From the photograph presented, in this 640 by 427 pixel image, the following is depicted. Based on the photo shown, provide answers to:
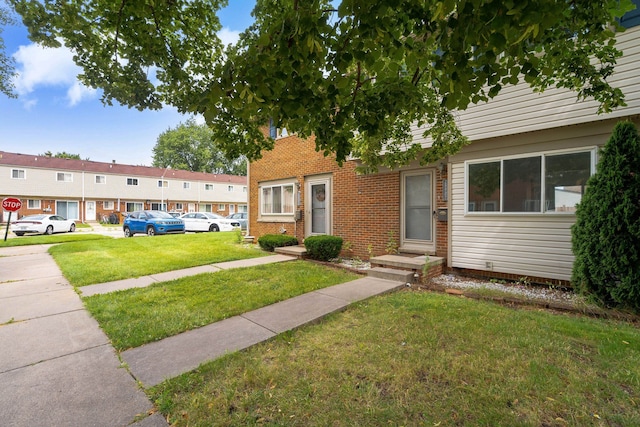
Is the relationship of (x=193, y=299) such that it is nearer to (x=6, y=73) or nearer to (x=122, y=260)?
(x=122, y=260)

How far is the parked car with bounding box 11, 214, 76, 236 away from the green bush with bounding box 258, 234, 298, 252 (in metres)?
18.1

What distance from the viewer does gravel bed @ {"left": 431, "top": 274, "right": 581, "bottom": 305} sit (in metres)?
4.78

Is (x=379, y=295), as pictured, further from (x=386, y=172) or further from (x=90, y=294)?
(x=90, y=294)

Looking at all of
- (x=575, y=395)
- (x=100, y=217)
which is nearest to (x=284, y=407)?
(x=575, y=395)

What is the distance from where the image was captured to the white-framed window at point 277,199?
34.7 ft

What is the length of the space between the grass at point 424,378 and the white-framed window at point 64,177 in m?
37.9

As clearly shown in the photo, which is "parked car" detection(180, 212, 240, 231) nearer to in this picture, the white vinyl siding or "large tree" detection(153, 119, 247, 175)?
the white vinyl siding

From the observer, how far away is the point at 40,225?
61.0 feet

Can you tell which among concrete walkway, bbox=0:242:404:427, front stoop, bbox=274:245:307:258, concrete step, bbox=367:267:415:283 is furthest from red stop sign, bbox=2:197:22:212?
concrete step, bbox=367:267:415:283

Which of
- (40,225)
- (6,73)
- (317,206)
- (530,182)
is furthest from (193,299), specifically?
(40,225)

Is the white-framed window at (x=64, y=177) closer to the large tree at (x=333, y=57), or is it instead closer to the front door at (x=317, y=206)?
the front door at (x=317, y=206)

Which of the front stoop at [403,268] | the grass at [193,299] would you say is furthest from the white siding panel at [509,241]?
the grass at [193,299]

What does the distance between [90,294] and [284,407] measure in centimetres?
469

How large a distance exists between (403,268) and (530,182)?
2.94 metres
